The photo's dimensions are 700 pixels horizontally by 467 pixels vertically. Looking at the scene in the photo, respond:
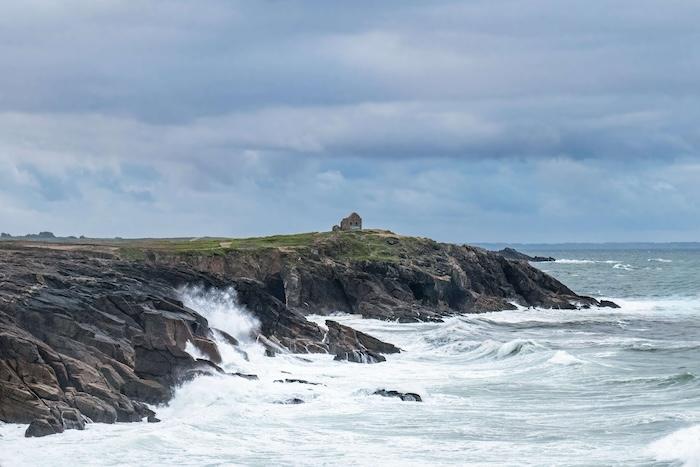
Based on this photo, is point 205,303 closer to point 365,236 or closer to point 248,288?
point 248,288

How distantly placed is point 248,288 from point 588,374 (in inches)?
789

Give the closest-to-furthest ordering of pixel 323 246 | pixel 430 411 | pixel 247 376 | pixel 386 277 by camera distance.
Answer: pixel 430 411 < pixel 247 376 < pixel 386 277 < pixel 323 246

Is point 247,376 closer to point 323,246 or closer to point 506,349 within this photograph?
point 506,349

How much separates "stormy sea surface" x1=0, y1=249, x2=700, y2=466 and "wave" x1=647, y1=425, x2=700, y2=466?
7 centimetres

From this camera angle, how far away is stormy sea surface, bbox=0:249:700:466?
106 feet

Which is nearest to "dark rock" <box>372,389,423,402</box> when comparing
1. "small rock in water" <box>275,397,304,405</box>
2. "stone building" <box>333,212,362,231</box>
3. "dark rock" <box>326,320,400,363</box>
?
"small rock in water" <box>275,397,304,405</box>

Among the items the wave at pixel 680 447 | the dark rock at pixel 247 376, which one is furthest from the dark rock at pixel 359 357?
the wave at pixel 680 447

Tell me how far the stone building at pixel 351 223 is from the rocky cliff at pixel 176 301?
887cm

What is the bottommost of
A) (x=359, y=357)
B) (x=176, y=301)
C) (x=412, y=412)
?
(x=412, y=412)

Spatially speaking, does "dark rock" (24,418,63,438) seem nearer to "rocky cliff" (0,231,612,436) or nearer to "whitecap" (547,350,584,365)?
"rocky cliff" (0,231,612,436)

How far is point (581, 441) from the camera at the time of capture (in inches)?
1355

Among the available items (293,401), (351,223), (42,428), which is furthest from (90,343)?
(351,223)

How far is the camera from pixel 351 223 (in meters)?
106

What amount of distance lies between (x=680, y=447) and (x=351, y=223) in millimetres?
75839
